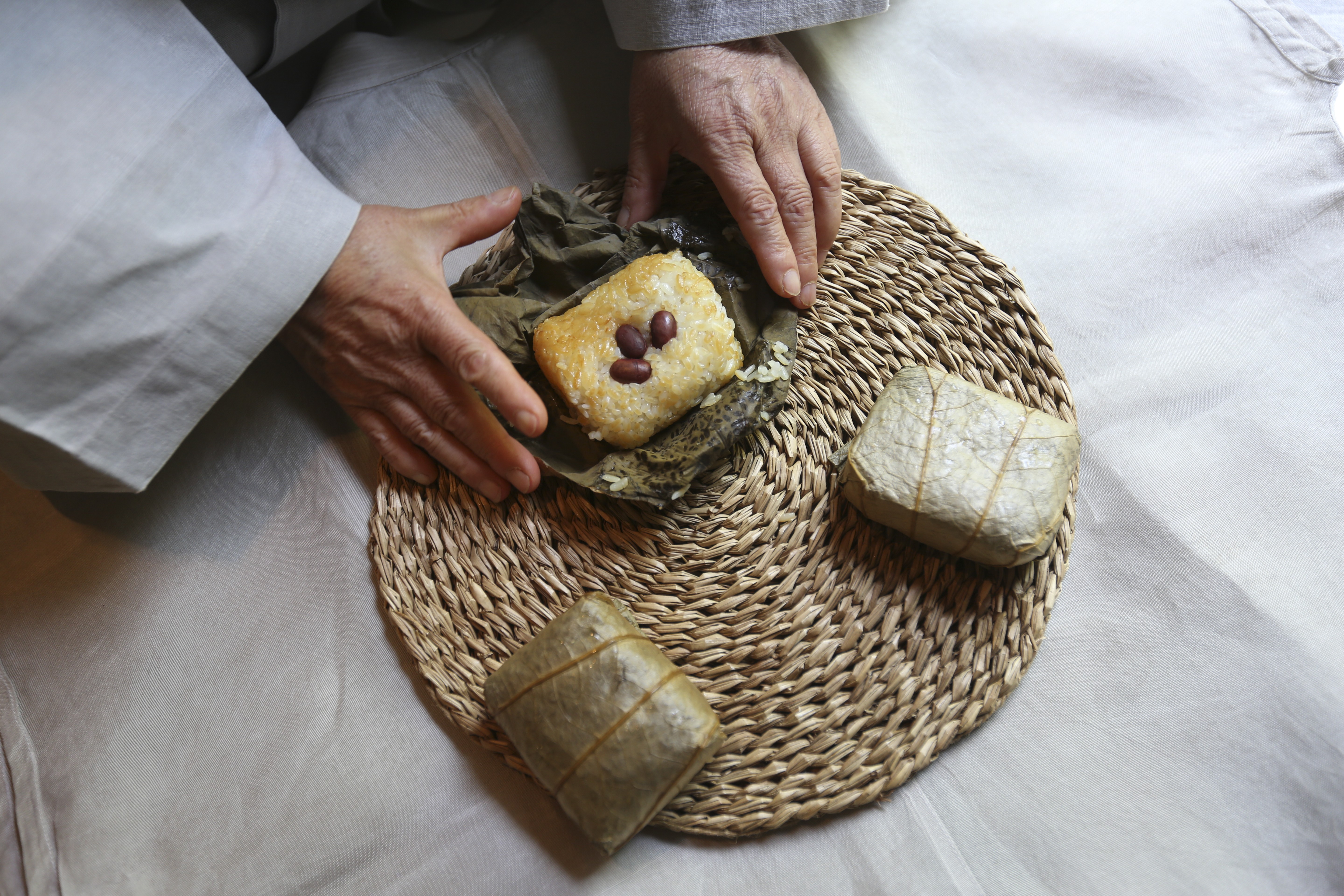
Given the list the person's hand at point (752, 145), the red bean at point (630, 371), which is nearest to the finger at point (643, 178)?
the person's hand at point (752, 145)

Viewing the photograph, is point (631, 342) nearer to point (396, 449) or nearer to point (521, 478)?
point (521, 478)

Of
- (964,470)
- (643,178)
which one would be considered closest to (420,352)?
(643,178)

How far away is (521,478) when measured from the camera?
1374 millimetres

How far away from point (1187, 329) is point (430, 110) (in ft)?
5.89

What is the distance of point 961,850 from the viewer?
4.41 ft

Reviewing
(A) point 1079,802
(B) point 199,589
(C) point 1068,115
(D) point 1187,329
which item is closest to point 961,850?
(A) point 1079,802

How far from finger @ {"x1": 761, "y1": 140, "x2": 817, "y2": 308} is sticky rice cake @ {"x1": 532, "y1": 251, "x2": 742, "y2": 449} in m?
0.21

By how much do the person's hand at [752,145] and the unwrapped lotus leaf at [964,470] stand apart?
0.33 metres

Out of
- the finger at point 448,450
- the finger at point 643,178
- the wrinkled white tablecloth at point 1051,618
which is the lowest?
the wrinkled white tablecloth at point 1051,618

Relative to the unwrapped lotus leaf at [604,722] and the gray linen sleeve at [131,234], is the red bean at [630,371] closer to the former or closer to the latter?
the unwrapped lotus leaf at [604,722]

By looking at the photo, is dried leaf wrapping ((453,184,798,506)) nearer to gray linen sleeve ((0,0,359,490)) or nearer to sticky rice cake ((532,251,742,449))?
sticky rice cake ((532,251,742,449))

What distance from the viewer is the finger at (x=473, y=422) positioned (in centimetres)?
136

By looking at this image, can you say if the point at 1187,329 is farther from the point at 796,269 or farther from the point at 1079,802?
the point at 1079,802

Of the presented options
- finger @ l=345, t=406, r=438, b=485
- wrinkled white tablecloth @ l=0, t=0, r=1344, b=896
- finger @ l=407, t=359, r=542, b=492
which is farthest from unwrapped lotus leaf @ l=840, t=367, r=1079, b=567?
finger @ l=345, t=406, r=438, b=485
